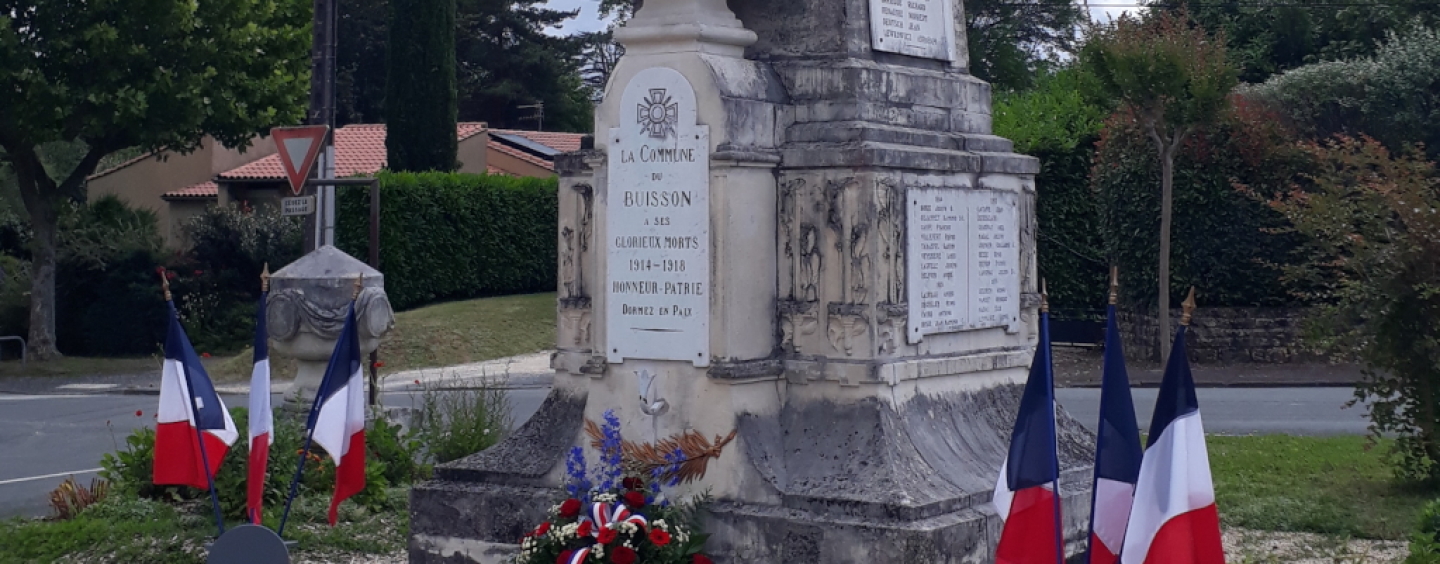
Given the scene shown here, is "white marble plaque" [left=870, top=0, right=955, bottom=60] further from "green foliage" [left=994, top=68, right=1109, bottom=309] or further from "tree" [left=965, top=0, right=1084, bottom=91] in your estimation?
"tree" [left=965, top=0, right=1084, bottom=91]

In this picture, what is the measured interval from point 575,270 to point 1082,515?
2632mm

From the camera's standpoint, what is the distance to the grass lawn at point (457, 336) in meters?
24.4

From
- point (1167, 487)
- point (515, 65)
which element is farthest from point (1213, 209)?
point (515, 65)

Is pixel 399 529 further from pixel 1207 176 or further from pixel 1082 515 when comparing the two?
pixel 1207 176

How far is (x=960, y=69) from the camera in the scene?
7898 mm

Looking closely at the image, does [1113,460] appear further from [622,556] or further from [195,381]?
[195,381]

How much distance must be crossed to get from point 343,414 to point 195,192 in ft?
109

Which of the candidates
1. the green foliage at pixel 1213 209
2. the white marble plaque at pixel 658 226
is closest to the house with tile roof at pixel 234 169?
the green foliage at pixel 1213 209

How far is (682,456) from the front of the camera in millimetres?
6871

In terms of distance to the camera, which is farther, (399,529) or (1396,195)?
(1396,195)

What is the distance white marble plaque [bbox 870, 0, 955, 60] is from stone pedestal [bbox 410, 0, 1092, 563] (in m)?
A: 0.01

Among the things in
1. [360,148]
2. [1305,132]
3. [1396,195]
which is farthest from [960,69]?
[360,148]

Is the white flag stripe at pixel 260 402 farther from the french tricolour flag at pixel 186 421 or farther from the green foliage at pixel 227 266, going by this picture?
the green foliage at pixel 227 266

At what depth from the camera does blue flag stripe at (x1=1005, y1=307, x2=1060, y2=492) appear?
554 cm
